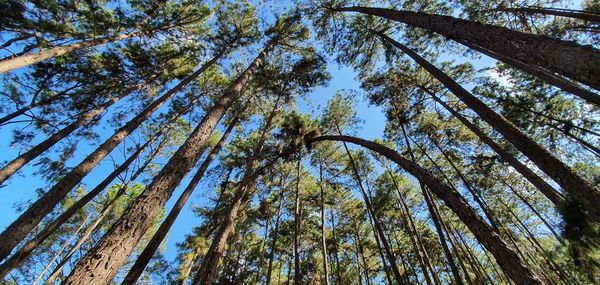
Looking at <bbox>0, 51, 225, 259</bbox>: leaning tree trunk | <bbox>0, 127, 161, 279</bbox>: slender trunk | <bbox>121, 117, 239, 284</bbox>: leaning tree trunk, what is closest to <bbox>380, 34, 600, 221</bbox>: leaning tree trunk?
<bbox>121, 117, 239, 284</bbox>: leaning tree trunk

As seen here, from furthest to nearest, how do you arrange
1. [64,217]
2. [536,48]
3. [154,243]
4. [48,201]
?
[64,217], [48,201], [154,243], [536,48]

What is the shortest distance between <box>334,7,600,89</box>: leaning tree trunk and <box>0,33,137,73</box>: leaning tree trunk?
904cm

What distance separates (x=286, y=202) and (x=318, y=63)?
7.41m

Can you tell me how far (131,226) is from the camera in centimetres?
272

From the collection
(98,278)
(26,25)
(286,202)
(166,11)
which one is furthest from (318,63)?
(98,278)

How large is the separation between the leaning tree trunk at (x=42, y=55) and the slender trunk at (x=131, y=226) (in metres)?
5.55

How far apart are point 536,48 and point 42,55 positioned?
1004 cm

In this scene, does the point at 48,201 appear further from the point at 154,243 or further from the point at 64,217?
the point at 154,243

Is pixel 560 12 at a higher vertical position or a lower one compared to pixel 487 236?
higher

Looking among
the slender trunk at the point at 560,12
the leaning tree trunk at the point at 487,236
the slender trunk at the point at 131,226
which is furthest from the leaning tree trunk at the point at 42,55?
the slender trunk at the point at 560,12

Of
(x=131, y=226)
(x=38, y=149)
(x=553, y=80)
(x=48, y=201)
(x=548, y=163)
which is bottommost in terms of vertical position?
(x=131, y=226)

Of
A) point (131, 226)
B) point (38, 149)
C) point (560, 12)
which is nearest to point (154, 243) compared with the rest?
point (131, 226)

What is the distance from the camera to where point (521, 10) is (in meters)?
7.79

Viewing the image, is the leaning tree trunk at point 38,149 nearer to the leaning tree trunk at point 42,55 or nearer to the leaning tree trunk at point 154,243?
the leaning tree trunk at point 42,55
